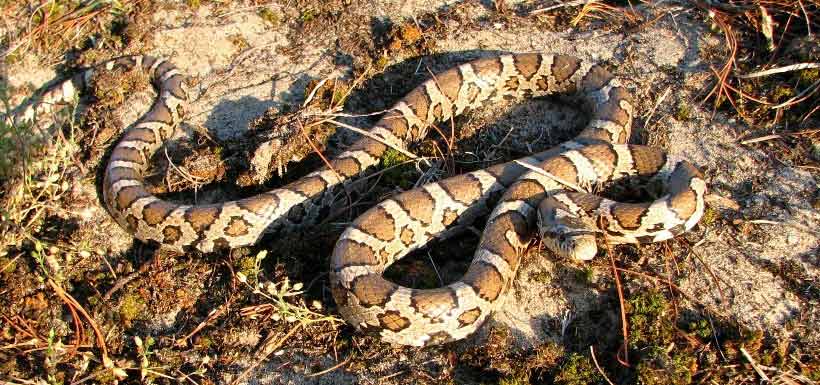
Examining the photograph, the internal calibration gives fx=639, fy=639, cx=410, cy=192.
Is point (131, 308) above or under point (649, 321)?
above

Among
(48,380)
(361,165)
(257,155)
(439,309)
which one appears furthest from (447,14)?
(48,380)

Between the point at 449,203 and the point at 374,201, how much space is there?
103cm

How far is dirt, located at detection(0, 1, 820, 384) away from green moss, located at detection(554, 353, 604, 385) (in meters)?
0.14

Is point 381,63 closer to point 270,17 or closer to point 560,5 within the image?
point 270,17

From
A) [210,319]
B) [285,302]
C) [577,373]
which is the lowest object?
[577,373]

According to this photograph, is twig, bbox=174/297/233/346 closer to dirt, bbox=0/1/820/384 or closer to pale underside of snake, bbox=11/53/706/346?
dirt, bbox=0/1/820/384

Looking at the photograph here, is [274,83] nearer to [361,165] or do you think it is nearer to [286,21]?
[286,21]

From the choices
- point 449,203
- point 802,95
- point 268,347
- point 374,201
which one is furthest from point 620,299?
point 802,95

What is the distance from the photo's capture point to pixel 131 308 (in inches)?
273

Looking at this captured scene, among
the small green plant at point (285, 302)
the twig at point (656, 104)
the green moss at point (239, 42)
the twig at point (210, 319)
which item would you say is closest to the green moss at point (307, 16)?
the green moss at point (239, 42)

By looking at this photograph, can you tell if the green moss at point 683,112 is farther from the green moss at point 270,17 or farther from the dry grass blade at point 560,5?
the green moss at point 270,17

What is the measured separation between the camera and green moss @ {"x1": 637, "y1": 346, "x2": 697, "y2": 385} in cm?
582

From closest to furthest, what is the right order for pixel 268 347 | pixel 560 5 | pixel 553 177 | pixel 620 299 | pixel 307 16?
pixel 620 299 < pixel 268 347 < pixel 553 177 < pixel 560 5 < pixel 307 16

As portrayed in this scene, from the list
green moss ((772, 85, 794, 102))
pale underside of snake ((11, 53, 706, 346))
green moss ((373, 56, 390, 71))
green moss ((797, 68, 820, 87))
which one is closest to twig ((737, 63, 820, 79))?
green moss ((797, 68, 820, 87))
